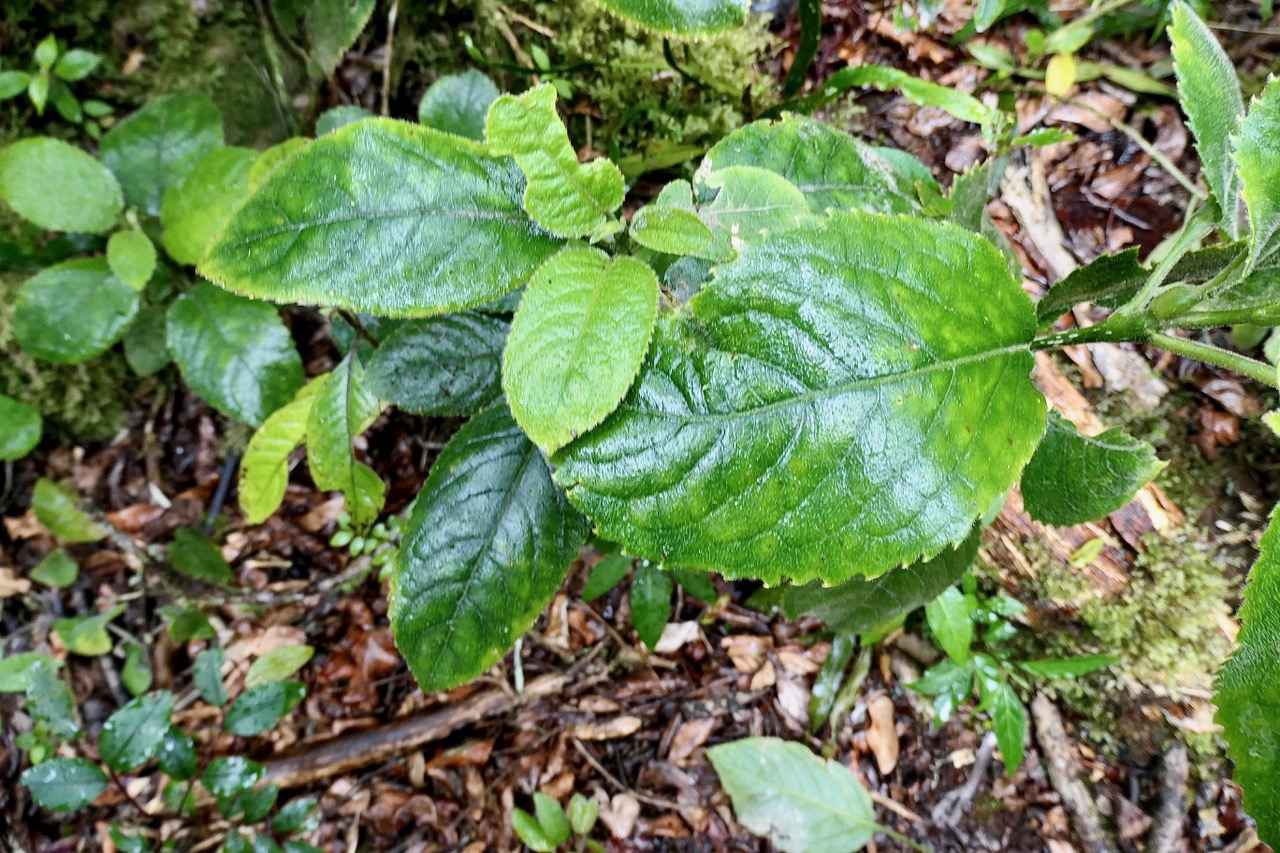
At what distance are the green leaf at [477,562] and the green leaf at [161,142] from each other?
3.96 feet

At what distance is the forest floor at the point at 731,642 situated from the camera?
6.00 feet

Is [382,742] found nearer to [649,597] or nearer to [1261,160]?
[649,597]

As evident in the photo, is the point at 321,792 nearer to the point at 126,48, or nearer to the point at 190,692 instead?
the point at 190,692

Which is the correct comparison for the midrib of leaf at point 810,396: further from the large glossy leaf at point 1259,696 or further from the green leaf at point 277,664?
the green leaf at point 277,664

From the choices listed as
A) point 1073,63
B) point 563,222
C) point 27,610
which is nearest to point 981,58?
point 1073,63

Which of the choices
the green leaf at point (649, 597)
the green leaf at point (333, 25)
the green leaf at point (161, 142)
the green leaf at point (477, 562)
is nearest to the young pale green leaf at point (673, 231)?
the green leaf at point (477, 562)

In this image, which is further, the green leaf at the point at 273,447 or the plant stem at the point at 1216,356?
the green leaf at the point at 273,447

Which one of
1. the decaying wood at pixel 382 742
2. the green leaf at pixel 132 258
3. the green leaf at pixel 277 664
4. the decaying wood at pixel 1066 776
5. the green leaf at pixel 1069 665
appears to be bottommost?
the decaying wood at pixel 382 742

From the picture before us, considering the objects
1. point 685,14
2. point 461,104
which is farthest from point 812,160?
point 461,104

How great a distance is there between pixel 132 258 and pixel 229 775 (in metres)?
1.24

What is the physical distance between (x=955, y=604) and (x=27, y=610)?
104 inches

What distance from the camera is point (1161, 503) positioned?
1811mm

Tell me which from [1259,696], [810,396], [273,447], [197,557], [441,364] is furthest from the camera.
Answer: [197,557]

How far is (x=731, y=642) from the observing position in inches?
81.4
